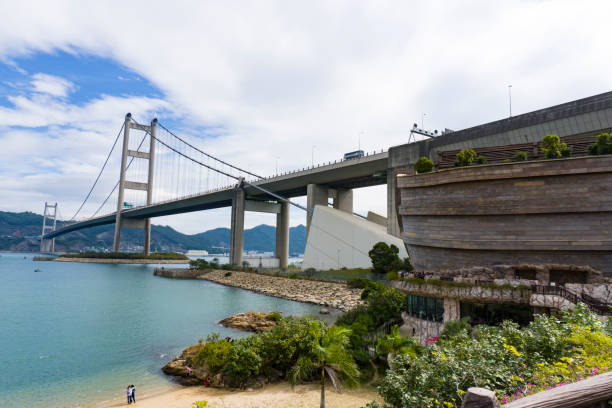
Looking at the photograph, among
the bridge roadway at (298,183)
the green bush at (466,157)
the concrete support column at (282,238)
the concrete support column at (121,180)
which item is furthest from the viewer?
the concrete support column at (121,180)

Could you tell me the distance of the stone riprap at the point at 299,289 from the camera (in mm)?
39031

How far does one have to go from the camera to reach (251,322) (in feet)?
96.1

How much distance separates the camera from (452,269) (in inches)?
792

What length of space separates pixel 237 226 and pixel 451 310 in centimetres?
6133

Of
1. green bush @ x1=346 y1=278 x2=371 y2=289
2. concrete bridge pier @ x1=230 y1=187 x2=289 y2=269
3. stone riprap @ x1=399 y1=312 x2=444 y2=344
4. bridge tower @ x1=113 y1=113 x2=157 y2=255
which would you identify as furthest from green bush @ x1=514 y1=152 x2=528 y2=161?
bridge tower @ x1=113 y1=113 x2=157 y2=255

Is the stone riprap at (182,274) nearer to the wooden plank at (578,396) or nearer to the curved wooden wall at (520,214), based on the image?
the curved wooden wall at (520,214)

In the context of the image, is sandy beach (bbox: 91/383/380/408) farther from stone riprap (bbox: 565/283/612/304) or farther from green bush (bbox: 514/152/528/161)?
green bush (bbox: 514/152/528/161)

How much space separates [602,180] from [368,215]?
44845mm

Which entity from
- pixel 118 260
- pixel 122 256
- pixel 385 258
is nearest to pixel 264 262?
pixel 385 258

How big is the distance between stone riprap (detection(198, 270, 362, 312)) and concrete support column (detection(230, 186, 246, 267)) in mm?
8722

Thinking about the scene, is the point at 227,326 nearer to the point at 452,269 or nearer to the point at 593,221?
the point at 452,269

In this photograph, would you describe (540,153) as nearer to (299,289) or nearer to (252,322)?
(252,322)

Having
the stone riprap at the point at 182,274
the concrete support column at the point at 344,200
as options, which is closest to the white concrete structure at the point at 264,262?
the stone riprap at the point at 182,274

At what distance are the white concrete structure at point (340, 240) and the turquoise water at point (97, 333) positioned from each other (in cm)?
1243
